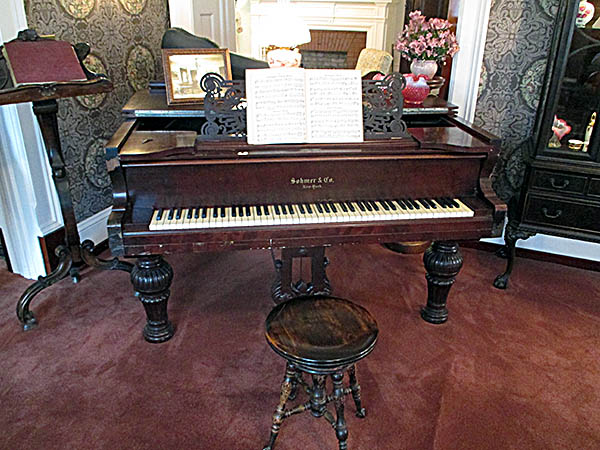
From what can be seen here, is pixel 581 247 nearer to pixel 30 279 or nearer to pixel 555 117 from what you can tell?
pixel 555 117

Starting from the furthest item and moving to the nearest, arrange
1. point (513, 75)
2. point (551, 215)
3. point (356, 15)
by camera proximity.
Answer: point (356, 15)
point (513, 75)
point (551, 215)

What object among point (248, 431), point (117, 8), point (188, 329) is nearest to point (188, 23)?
point (117, 8)

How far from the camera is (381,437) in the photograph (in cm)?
179

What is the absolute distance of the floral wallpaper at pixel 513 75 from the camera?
274cm

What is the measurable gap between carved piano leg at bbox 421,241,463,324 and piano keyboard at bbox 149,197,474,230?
0.26 m

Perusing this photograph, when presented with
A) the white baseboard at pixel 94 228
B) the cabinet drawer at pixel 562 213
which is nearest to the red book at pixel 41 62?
the white baseboard at pixel 94 228

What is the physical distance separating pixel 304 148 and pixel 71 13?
1705 millimetres

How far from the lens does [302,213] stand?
1.98 metres

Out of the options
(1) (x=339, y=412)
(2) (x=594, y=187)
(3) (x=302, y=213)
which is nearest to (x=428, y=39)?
(2) (x=594, y=187)

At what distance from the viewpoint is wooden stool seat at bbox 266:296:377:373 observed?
146cm

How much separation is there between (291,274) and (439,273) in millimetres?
686

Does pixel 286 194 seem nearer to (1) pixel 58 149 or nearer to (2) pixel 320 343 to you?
(2) pixel 320 343

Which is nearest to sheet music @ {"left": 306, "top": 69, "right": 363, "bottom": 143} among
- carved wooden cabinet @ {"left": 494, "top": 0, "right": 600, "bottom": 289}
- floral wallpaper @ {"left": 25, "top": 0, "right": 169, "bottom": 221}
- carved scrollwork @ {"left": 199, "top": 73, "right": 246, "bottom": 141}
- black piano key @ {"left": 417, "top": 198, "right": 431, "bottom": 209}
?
carved scrollwork @ {"left": 199, "top": 73, "right": 246, "bottom": 141}

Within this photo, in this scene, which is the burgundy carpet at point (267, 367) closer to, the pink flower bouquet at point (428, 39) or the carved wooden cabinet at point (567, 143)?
the carved wooden cabinet at point (567, 143)
